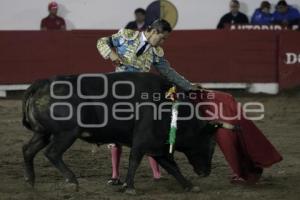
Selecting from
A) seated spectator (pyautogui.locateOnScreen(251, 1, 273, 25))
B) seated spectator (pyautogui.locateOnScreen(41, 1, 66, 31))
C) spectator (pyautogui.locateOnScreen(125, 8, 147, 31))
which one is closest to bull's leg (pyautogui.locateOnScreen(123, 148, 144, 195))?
spectator (pyautogui.locateOnScreen(125, 8, 147, 31))

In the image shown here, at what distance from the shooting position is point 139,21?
13773mm

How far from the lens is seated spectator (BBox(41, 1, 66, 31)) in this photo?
13945 millimetres

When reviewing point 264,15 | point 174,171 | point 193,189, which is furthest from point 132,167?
point 264,15

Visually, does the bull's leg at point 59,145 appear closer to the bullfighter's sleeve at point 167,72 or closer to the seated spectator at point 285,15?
the bullfighter's sleeve at point 167,72

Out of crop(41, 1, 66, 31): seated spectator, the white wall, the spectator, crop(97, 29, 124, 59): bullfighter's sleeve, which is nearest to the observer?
crop(97, 29, 124, 59): bullfighter's sleeve

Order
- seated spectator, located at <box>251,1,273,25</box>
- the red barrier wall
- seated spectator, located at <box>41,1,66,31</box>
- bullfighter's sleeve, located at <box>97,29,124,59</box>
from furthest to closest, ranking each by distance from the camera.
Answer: seated spectator, located at <box>251,1,273,25</box>, seated spectator, located at <box>41,1,66,31</box>, the red barrier wall, bullfighter's sleeve, located at <box>97,29,124,59</box>

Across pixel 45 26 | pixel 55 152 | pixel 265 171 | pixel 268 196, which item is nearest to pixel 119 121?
pixel 55 152

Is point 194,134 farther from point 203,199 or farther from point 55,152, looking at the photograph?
point 55,152

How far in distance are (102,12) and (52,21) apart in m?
1.23

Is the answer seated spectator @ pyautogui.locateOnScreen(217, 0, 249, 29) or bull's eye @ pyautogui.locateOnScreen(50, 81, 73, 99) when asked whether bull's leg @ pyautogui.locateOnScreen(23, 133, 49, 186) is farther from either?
seated spectator @ pyautogui.locateOnScreen(217, 0, 249, 29)

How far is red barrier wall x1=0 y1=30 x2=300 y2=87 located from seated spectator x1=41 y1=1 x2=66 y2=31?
3.03 ft

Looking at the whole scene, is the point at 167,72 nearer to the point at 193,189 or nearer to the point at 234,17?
the point at 193,189

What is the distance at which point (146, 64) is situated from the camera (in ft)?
21.2

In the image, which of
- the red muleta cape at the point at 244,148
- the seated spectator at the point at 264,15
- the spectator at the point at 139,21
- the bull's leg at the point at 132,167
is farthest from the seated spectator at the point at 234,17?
the bull's leg at the point at 132,167
